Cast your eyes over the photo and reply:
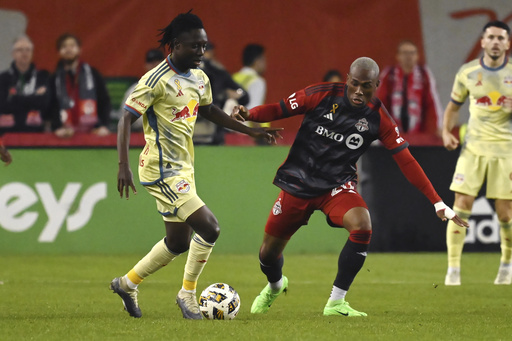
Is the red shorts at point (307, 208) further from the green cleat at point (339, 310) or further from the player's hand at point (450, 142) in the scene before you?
the player's hand at point (450, 142)

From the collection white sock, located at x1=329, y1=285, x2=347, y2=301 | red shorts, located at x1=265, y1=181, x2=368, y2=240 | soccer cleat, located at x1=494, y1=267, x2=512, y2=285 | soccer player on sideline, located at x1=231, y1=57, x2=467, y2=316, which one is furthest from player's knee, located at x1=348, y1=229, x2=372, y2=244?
soccer cleat, located at x1=494, y1=267, x2=512, y2=285

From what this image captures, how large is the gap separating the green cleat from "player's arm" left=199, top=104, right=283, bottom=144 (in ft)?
4.26

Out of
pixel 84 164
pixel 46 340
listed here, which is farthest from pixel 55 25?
pixel 46 340

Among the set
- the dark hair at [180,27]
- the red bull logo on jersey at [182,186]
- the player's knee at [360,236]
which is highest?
the dark hair at [180,27]

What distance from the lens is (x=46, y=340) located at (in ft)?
21.1

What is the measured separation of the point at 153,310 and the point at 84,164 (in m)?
4.87

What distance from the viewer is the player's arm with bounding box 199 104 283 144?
7.87m

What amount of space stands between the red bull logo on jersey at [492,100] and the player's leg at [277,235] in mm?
3050

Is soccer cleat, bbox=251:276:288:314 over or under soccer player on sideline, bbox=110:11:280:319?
under

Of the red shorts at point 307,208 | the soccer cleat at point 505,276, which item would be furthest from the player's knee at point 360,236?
the soccer cleat at point 505,276

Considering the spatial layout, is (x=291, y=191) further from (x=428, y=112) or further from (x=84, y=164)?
(x=428, y=112)

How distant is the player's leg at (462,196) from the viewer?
1038cm

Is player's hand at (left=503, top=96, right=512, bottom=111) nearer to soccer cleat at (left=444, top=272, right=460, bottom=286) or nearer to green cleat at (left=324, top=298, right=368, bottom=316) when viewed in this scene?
soccer cleat at (left=444, top=272, right=460, bottom=286)

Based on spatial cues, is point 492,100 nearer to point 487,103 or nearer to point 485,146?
point 487,103
